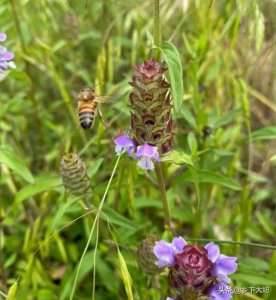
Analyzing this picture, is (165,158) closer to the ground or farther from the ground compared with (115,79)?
farther from the ground

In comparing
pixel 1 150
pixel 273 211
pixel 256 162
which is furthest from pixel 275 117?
pixel 1 150

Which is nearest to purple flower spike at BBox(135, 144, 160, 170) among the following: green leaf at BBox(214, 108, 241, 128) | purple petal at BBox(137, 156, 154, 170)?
purple petal at BBox(137, 156, 154, 170)

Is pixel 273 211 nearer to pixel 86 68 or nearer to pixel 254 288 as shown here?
pixel 254 288

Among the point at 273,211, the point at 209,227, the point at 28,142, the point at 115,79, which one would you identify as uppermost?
Result: the point at 115,79

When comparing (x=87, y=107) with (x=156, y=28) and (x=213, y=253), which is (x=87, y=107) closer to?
(x=156, y=28)

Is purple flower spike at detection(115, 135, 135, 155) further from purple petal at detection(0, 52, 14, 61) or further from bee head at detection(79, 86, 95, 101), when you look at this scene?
purple petal at detection(0, 52, 14, 61)

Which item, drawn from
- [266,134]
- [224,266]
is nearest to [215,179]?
[266,134]
